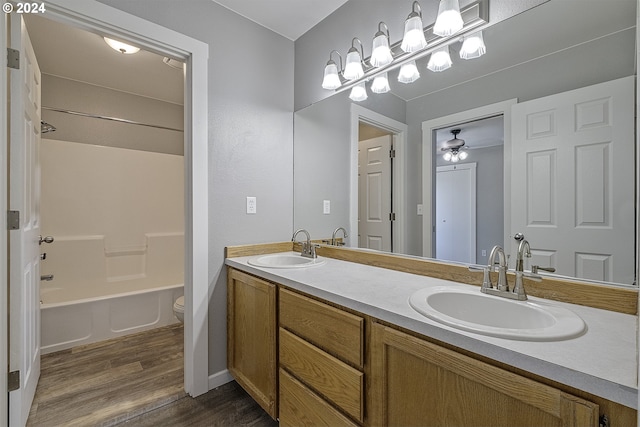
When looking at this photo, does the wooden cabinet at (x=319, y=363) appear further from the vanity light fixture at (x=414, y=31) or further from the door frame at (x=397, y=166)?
the vanity light fixture at (x=414, y=31)

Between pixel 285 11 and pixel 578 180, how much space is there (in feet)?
6.16

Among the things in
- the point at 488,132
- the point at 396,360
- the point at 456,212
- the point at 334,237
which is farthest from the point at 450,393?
the point at 334,237

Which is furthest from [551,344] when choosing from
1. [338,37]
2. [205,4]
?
[205,4]

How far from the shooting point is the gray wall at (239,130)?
1777 millimetres

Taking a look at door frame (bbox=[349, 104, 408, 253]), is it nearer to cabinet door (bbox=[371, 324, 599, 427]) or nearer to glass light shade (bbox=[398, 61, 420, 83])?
glass light shade (bbox=[398, 61, 420, 83])

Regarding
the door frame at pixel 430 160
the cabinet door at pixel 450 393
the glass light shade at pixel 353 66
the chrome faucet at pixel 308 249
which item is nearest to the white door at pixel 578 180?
the door frame at pixel 430 160

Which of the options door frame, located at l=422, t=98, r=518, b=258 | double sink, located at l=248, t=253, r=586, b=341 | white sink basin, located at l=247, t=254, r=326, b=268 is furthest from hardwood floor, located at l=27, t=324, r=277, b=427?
door frame, located at l=422, t=98, r=518, b=258

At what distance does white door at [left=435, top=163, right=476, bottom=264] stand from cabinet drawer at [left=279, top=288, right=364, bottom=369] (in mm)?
617

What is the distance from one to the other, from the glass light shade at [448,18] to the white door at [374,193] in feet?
1.80

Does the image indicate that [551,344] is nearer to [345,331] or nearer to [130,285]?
[345,331]

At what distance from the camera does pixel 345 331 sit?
1.06 metres

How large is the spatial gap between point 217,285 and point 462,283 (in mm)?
1403

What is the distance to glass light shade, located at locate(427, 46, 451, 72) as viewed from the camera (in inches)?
53.8

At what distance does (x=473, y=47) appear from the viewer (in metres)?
1.28
